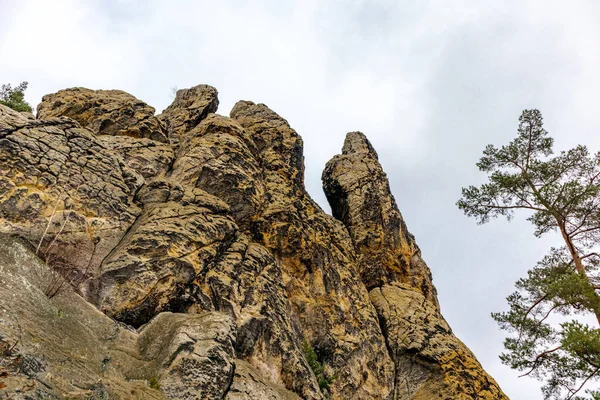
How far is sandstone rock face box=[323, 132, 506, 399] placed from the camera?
85.7 feet

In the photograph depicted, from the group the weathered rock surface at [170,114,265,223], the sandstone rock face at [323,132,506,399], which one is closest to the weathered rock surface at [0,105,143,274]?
the weathered rock surface at [170,114,265,223]

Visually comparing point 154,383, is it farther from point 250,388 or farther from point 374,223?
point 374,223

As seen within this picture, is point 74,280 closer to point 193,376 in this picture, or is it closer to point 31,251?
point 31,251

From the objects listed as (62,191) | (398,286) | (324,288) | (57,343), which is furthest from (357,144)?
(57,343)

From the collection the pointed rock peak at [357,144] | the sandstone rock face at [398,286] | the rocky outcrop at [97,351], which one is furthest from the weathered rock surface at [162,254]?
the pointed rock peak at [357,144]

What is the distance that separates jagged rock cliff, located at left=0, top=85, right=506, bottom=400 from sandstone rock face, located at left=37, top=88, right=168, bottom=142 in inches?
4.6

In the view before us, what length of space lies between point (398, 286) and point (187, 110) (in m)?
19.9

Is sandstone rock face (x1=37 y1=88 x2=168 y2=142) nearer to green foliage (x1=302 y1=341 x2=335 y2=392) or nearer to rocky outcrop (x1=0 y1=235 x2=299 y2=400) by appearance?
rocky outcrop (x1=0 y1=235 x2=299 y2=400)

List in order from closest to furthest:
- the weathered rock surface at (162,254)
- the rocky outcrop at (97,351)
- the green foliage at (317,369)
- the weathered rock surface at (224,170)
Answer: the rocky outcrop at (97,351) < the weathered rock surface at (162,254) < the green foliage at (317,369) < the weathered rock surface at (224,170)

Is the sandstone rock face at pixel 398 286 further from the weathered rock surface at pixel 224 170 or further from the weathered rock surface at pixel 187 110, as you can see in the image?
the weathered rock surface at pixel 187 110

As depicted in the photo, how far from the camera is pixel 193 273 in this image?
17.9m

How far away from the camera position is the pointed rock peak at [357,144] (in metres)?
44.2

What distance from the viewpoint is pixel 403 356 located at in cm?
2725

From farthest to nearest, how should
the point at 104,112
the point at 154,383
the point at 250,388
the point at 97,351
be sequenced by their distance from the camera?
the point at 104,112 → the point at 250,388 → the point at 97,351 → the point at 154,383
